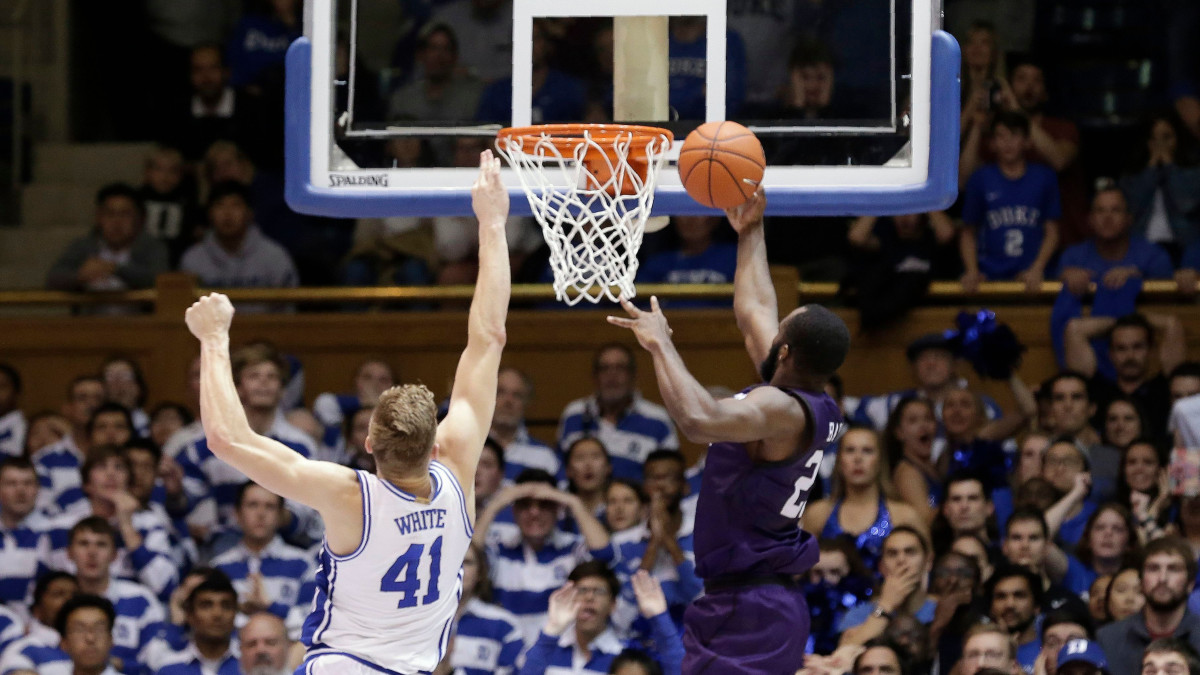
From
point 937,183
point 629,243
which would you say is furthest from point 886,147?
point 629,243

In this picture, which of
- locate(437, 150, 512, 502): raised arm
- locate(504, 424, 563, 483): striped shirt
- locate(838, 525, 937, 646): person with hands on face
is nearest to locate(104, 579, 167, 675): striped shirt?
locate(504, 424, 563, 483): striped shirt

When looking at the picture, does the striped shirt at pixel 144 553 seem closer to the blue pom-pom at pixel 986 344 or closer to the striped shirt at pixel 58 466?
the striped shirt at pixel 58 466

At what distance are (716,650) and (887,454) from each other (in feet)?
10.3

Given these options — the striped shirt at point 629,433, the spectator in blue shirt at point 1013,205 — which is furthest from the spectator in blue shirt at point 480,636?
the spectator in blue shirt at point 1013,205

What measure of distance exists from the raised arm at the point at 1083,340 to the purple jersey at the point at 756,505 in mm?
4148

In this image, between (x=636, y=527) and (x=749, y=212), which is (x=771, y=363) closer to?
(x=749, y=212)

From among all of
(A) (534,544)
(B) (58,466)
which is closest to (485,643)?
(A) (534,544)

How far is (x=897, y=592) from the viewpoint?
7660 millimetres

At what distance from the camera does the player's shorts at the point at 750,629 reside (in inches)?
220

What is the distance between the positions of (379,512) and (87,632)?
374 centimetres

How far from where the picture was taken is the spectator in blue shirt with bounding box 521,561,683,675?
24.7 ft

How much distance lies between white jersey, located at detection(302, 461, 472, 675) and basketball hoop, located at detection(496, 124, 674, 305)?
112 centimetres

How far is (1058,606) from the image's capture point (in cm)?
761

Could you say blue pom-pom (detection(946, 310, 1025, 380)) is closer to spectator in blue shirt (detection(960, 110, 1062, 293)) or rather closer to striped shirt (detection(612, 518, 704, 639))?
spectator in blue shirt (detection(960, 110, 1062, 293))
